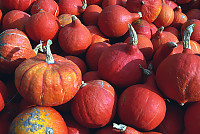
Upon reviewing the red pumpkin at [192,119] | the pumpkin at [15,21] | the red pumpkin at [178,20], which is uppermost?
the pumpkin at [15,21]

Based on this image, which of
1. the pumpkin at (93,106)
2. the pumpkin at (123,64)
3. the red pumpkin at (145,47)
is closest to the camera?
the pumpkin at (93,106)

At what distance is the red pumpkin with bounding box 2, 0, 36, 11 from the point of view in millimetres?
3008

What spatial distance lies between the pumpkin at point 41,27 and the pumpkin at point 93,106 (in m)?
1.17

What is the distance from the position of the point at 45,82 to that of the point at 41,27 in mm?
1247

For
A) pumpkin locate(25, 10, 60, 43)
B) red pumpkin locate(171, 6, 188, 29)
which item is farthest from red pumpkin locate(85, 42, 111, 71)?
red pumpkin locate(171, 6, 188, 29)

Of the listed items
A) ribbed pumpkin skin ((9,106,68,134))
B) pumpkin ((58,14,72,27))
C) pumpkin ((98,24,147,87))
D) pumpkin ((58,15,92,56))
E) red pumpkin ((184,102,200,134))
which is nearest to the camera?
ribbed pumpkin skin ((9,106,68,134))

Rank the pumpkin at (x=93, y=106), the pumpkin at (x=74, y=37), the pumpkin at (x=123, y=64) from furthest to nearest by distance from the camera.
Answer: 1. the pumpkin at (x=74, y=37)
2. the pumpkin at (x=123, y=64)
3. the pumpkin at (x=93, y=106)

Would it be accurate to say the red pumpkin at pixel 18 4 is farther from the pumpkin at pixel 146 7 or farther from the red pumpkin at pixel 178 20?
the red pumpkin at pixel 178 20

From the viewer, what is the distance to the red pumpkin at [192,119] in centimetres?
→ 160

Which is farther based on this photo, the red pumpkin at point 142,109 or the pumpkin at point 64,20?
the pumpkin at point 64,20

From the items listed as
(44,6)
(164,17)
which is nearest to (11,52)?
(44,6)

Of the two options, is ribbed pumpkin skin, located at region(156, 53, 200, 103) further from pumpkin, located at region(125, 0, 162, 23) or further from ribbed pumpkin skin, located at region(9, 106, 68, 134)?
pumpkin, located at region(125, 0, 162, 23)

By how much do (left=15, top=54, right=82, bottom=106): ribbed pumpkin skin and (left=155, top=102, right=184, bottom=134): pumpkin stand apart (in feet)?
3.47

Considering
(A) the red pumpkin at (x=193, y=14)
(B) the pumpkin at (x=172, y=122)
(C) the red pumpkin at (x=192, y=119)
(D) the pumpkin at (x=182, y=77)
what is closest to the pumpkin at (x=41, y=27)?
(D) the pumpkin at (x=182, y=77)
